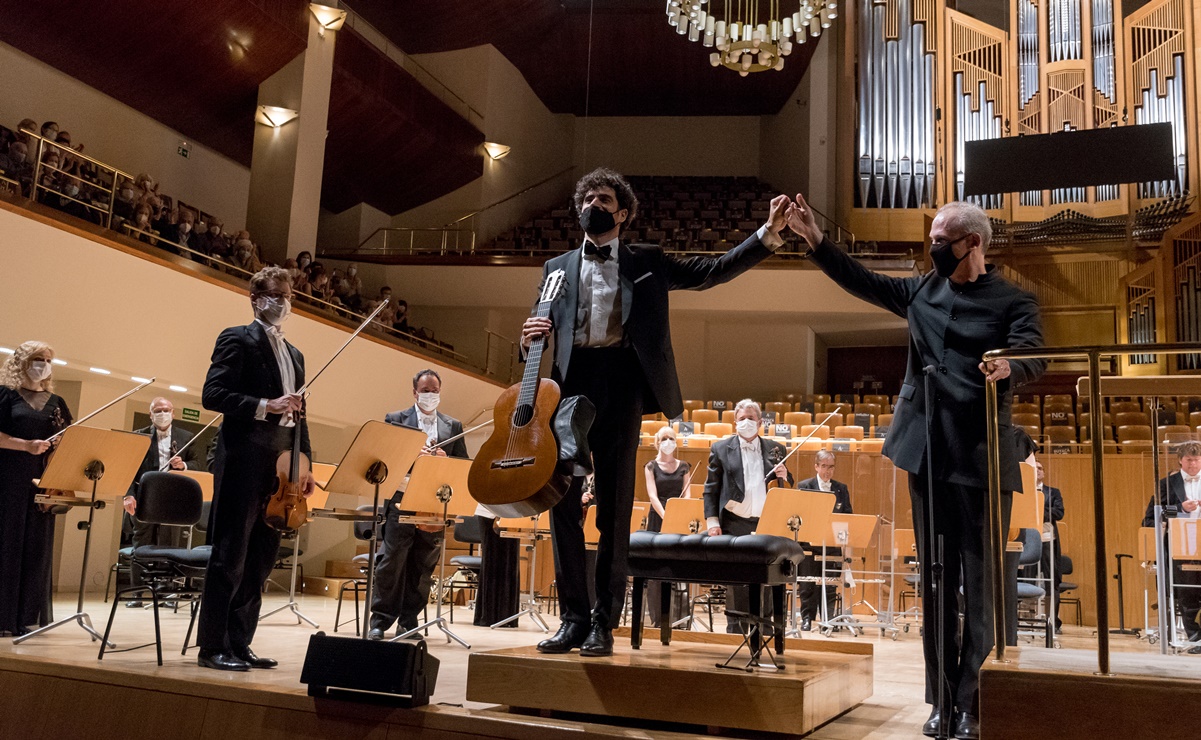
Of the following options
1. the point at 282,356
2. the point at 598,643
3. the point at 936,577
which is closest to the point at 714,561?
the point at 598,643

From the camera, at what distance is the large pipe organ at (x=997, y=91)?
12.9 meters

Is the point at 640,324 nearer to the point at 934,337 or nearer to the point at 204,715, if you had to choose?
the point at 934,337

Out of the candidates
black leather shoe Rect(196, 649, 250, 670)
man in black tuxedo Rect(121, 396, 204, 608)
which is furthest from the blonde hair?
man in black tuxedo Rect(121, 396, 204, 608)

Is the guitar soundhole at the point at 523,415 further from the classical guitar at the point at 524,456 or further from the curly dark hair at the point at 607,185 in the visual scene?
the curly dark hair at the point at 607,185

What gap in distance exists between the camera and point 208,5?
10672mm

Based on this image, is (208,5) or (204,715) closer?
(204,715)

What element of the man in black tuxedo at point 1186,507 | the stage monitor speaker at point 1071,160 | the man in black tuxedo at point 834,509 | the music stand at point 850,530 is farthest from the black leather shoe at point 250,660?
the stage monitor speaker at point 1071,160

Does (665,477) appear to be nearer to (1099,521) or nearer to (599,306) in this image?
(599,306)

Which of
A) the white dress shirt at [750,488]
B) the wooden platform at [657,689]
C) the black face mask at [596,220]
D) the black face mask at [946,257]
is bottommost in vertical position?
the wooden platform at [657,689]

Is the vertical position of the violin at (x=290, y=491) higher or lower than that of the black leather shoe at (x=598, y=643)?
higher

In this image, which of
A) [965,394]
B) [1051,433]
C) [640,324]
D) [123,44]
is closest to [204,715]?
[640,324]

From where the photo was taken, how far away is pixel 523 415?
271cm

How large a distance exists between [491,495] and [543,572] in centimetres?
758

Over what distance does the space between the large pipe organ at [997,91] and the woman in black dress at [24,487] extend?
402 inches
